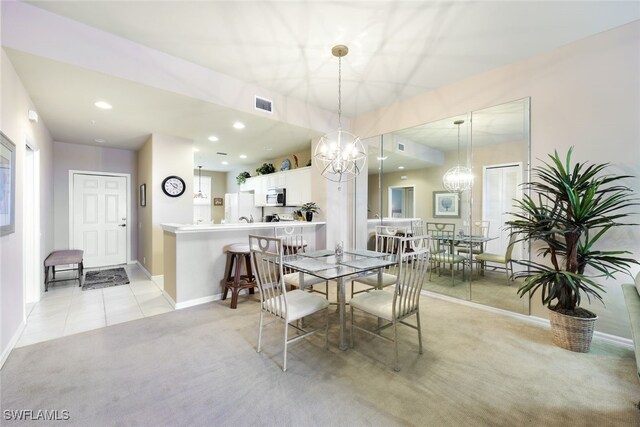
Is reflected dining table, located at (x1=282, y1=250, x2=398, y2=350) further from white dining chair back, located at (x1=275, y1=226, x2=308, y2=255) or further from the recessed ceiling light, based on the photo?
the recessed ceiling light

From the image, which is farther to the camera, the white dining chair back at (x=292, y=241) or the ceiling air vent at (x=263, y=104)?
the ceiling air vent at (x=263, y=104)

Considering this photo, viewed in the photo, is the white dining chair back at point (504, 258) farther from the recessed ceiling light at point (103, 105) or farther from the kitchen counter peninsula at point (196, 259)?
the recessed ceiling light at point (103, 105)

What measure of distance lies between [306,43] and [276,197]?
A: 373 centimetres

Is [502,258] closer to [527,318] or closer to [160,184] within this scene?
[527,318]

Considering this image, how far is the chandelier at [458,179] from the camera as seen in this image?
3.45 meters

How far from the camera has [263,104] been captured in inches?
143

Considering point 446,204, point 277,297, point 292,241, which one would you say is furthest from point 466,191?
point 277,297

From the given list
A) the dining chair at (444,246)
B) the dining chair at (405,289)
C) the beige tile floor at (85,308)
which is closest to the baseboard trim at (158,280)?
the beige tile floor at (85,308)

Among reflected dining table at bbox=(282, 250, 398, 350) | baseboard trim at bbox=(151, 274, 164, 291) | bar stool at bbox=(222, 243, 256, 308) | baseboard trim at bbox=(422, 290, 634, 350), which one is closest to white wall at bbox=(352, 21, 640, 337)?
baseboard trim at bbox=(422, 290, 634, 350)

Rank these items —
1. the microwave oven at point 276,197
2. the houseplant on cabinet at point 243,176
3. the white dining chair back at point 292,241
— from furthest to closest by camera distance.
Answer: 1. the houseplant on cabinet at point 243,176
2. the microwave oven at point 276,197
3. the white dining chair back at point 292,241

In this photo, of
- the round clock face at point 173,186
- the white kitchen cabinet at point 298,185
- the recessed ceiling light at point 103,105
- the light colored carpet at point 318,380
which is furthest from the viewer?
the white kitchen cabinet at point 298,185

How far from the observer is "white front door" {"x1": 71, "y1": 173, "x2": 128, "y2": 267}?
5262mm

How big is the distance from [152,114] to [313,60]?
230cm

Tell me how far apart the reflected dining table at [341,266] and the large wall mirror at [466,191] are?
144 cm
